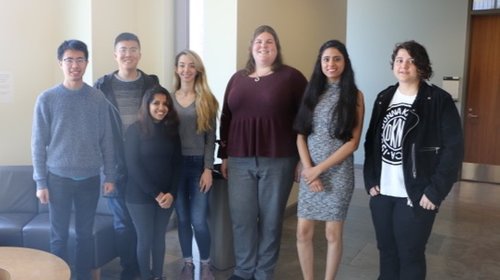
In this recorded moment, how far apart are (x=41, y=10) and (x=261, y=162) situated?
7.38 ft

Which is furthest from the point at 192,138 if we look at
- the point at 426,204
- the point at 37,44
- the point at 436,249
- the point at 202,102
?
the point at 436,249

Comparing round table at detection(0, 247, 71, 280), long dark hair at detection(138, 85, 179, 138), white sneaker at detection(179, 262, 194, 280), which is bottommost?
white sneaker at detection(179, 262, 194, 280)

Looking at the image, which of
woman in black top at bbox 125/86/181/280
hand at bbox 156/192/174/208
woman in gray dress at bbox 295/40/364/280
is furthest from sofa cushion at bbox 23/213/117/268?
woman in gray dress at bbox 295/40/364/280

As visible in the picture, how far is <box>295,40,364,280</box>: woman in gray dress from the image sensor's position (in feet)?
8.43

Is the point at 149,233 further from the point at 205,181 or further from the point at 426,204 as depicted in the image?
the point at 426,204

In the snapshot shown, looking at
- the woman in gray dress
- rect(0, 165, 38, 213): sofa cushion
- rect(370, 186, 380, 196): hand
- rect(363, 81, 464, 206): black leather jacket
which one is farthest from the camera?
rect(0, 165, 38, 213): sofa cushion

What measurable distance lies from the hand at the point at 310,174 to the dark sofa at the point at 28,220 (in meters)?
1.43

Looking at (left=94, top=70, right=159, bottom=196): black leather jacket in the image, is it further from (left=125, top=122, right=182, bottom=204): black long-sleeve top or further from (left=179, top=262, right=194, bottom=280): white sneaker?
(left=179, top=262, right=194, bottom=280): white sneaker

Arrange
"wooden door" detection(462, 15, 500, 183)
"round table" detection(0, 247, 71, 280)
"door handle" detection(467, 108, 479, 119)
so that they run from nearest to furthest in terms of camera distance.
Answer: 1. "round table" detection(0, 247, 71, 280)
2. "wooden door" detection(462, 15, 500, 183)
3. "door handle" detection(467, 108, 479, 119)

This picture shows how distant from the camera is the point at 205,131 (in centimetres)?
290

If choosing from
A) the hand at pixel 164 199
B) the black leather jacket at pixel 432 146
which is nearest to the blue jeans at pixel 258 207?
the hand at pixel 164 199

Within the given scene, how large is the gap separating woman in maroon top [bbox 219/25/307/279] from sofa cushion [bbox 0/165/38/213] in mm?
1616

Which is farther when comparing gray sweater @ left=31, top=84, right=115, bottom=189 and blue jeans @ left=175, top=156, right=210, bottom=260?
blue jeans @ left=175, top=156, right=210, bottom=260

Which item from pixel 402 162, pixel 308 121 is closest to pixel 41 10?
pixel 308 121
